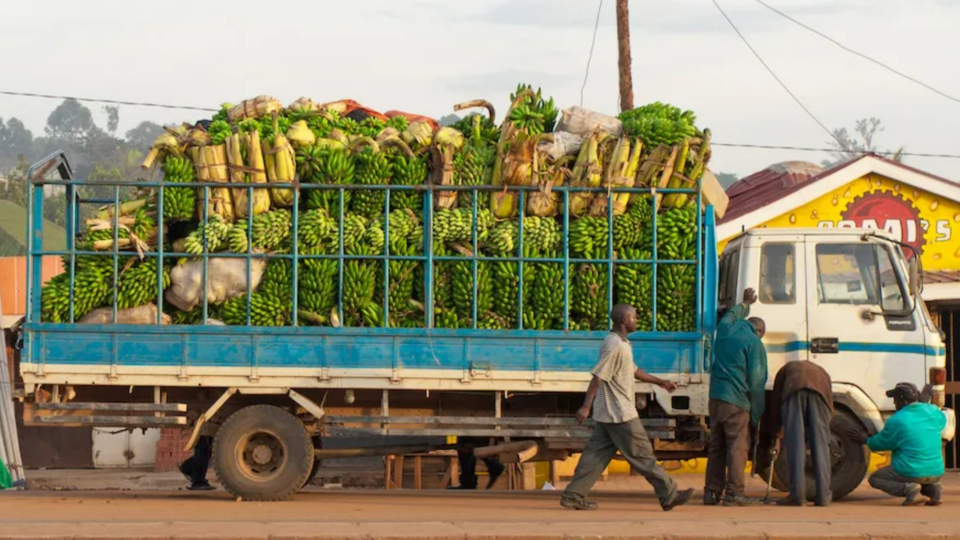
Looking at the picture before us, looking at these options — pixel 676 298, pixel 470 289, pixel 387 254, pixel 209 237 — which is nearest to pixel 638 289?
pixel 676 298

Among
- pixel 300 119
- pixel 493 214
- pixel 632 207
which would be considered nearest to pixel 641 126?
pixel 632 207

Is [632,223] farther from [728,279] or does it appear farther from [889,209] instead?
[889,209]

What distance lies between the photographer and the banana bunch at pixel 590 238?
1030cm

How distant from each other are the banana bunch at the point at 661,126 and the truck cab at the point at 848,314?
1033 mm

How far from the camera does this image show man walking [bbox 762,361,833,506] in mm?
9961

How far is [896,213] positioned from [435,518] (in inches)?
402

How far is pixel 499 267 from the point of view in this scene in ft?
33.7

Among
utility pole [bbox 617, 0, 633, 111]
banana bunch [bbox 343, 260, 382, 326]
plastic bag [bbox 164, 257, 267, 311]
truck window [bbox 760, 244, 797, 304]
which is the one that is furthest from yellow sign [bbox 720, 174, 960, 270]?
plastic bag [bbox 164, 257, 267, 311]

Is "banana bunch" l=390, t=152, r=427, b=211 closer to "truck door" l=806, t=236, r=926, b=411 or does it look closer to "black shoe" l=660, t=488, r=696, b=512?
"black shoe" l=660, t=488, r=696, b=512

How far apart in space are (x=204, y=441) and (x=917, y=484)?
6436 mm

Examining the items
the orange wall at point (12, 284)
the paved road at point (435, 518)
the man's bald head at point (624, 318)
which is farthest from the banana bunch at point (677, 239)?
the orange wall at point (12, 284)

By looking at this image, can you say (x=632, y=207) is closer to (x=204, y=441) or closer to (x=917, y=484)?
(x=917, y=484)

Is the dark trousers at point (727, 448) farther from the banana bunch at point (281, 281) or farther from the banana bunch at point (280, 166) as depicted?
the banana bunch at point (280, 166)

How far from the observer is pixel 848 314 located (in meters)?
10.4
